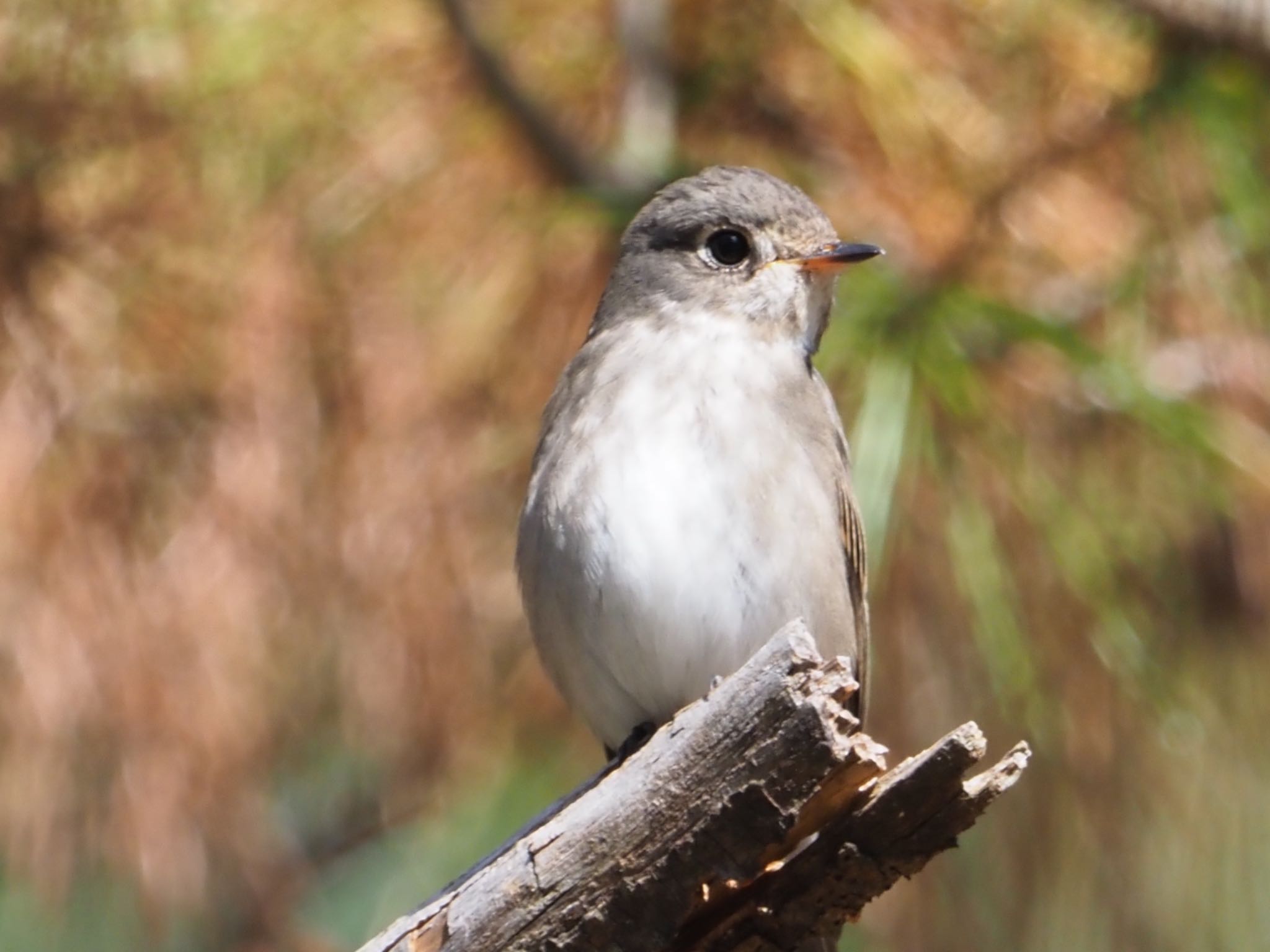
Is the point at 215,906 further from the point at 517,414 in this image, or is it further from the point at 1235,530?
the point at 1235,530

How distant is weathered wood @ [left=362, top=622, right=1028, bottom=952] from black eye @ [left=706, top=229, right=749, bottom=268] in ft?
4.26

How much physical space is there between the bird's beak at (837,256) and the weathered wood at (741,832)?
3.51 ft

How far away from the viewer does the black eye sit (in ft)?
11.3

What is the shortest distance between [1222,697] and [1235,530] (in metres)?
0.31

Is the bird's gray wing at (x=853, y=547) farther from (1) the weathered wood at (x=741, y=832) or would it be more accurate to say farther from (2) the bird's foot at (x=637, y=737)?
(1) the weathered wood at (x=741, y=832)

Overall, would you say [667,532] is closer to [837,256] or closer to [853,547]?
[853,547]

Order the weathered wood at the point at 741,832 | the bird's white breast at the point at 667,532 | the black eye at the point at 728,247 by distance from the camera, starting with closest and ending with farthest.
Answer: the weathered wood at the point at 741,832 → the bird's white breast at the point at 667,532 → the black eye at the point at 728,247

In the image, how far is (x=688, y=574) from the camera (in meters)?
3.04

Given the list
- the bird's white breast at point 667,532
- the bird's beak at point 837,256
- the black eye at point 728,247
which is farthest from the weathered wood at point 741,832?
the black eye at point 728,247

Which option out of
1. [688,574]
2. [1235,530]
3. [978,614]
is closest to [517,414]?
[688,574]

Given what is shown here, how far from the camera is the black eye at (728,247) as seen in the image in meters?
3.44

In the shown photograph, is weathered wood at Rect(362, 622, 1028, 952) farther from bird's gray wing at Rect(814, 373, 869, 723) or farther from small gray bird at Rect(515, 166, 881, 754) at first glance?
bird's gray wing at Rect(814, 373, 869, 723)

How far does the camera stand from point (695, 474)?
3080mm

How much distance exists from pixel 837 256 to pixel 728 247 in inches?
12.6
